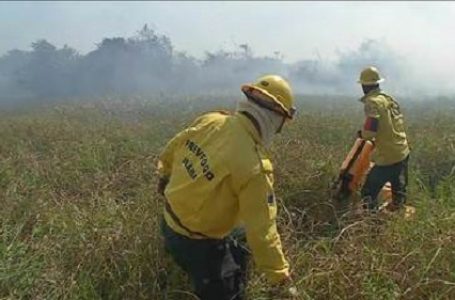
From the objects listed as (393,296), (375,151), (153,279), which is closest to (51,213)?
(153,279)

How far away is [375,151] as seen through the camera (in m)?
5.84

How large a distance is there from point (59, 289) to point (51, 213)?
1.27 metres

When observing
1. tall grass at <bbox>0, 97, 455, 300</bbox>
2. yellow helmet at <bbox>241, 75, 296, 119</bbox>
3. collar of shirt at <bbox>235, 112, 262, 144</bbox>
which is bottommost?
tall grass at <bbox>0, 97, 455, 300</bbox>

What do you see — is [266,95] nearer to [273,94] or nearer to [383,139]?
[273,94]

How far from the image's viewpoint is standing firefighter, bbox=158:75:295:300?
2.86 metres

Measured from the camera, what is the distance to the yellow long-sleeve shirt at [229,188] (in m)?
2.85

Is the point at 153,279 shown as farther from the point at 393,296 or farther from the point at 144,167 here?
the point at 144,167

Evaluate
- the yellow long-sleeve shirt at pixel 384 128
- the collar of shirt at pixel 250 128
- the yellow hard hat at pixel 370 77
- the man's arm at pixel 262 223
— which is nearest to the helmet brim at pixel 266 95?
the collar of shirt at pixel 250 128

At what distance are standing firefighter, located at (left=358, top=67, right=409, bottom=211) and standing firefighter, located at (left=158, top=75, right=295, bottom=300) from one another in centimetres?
278

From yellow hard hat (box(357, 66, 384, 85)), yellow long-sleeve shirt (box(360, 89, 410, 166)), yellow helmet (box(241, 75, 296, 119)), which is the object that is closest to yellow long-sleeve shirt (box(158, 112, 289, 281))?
yellow helmet (box(241, 75, 296, 119))

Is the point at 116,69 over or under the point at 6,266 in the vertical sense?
under

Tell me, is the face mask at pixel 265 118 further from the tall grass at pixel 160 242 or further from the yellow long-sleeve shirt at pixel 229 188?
the tall grass at pixel 160 242

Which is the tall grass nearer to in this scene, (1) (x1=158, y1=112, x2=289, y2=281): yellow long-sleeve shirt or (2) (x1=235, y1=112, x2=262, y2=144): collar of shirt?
(1) (x1=158, y1=112, x2=289, y2=281): yellow long-sleeve shirt

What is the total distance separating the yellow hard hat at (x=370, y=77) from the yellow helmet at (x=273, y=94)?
303cm
